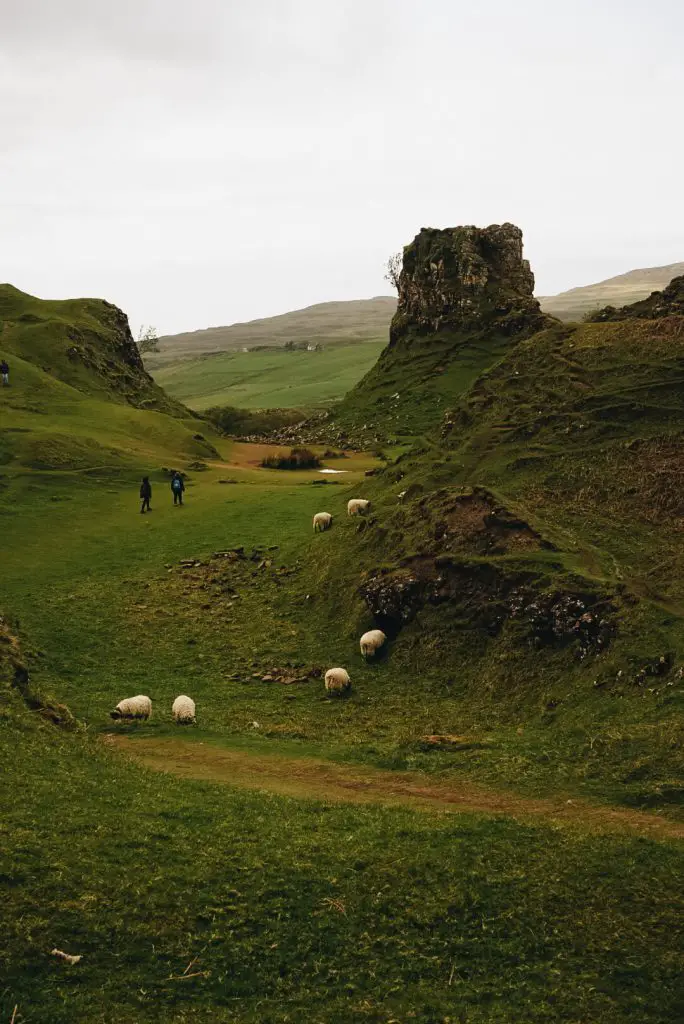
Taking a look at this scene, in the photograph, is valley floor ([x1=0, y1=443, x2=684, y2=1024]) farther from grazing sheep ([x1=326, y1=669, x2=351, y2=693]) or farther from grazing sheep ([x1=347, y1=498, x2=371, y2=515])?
grazing sheep ([x1=347, y1=498, x2=371, y2=515])

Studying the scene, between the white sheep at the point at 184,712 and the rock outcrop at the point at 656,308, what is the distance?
1145 inches

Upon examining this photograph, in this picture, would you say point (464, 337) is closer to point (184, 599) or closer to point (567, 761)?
point (184, 599)

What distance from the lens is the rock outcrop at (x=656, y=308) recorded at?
42594 mm

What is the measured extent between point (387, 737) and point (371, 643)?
5.57 m

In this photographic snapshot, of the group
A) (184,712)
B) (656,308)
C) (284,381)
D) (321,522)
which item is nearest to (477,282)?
(656,308)

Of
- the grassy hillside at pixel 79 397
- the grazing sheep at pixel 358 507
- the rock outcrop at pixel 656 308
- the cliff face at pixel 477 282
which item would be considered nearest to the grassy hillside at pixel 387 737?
the grazing sheep at pixel 358 507

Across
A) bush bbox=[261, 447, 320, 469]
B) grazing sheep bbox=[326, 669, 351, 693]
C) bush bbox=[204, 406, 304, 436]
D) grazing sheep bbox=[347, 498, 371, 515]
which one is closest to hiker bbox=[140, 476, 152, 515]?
grazing sheep bbox=[347, 498, 371, 515]

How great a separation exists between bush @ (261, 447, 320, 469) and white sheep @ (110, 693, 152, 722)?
133ft

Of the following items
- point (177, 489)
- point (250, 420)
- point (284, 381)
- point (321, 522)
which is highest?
point (284, 381)

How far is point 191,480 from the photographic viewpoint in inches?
2184

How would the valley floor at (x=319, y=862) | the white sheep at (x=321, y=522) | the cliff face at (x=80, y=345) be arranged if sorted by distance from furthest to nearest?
the cliff face at (x=80, y=345), the white sheep at (x=321, y=522), the valley floor at (x=319, y=862)

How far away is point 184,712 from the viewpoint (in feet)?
77.0

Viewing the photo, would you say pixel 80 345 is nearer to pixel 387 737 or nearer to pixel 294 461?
pixel 294 461

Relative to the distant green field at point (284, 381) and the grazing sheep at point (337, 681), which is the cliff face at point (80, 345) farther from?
the grazing sheep at point (337, 681)
